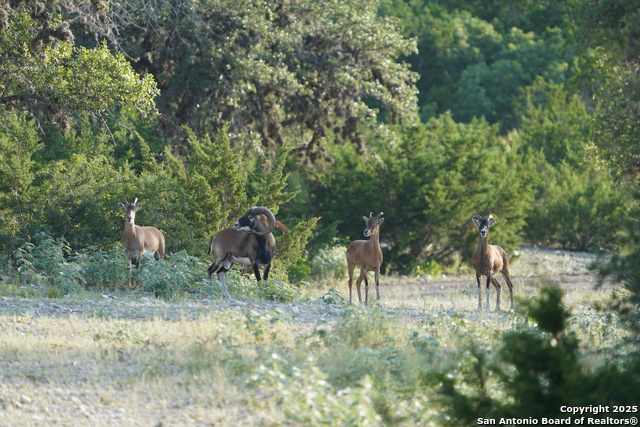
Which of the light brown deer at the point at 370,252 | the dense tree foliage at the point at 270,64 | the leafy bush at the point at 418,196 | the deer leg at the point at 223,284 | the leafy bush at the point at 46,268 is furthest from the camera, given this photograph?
the leafy bush at the point at 418,196

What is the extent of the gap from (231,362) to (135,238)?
8.26 metres

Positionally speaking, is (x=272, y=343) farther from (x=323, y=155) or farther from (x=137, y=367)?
(x=323, y=155)

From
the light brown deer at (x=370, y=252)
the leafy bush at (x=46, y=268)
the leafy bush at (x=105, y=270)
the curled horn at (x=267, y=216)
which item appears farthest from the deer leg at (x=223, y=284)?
the light brown deer at (x=370, y=252)

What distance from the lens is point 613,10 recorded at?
20562 millimetres

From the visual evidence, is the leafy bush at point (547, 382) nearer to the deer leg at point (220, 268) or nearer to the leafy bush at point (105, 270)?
the deer leg at point (220, 268)

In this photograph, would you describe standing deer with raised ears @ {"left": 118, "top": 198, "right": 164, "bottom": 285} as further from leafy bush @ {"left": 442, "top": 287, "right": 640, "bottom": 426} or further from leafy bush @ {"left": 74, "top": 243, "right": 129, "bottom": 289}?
leafy bush @ {"left": 442, "top": 287, "right": 640, "bottom": 426}

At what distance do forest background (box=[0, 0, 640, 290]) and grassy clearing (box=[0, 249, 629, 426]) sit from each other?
3593 millimetres

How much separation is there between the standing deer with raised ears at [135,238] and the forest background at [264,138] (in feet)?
2.11

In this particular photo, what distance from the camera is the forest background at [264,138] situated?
53.6ft

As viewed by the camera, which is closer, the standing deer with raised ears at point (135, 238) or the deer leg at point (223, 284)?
the deer leg at point (223, 284)

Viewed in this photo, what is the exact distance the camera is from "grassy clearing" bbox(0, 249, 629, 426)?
749 cm

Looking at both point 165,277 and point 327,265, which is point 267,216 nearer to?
point 165,277

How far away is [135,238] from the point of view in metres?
16.5

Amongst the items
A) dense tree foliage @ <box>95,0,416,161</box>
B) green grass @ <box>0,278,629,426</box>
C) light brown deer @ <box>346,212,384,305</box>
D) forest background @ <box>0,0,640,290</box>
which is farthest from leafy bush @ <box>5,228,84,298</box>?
dense tree foliage @ <box>95,0,416,161</box>
